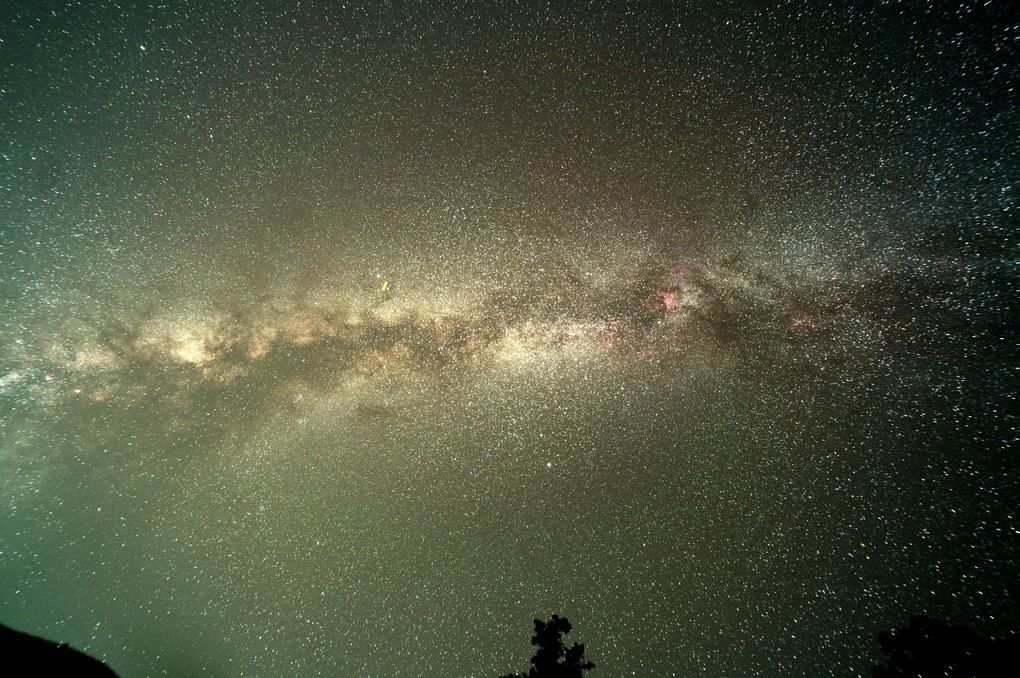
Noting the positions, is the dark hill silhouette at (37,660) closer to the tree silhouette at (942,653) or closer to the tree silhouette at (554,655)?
the tree silhouette at (554,655)

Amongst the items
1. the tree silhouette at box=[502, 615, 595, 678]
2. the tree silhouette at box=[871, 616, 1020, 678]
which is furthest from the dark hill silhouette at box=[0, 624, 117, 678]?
the tree silhouette at box=[871, 616, 1020, 678]

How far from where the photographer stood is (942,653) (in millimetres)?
7180

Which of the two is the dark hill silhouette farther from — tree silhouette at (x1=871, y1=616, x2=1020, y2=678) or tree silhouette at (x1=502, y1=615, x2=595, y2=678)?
tree silhouette at (x1=871, y1=616, x2=1020, y2=678)

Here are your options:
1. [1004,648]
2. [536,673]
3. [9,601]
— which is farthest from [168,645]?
[1004,648]

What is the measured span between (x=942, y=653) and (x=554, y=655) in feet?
25.1


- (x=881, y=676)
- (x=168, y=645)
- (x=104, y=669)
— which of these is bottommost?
(x=168, y=645)

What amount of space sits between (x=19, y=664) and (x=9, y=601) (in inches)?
4343

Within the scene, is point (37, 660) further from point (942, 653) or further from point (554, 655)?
point (942, 653)

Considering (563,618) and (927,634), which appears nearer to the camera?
(563,618)

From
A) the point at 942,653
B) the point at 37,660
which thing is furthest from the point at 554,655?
the point at 942,653

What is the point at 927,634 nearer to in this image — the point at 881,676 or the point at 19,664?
the point at 881,676

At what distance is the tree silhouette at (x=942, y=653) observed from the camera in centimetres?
686

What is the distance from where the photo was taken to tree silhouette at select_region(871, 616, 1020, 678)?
22.5 feet

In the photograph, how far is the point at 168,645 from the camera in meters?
85.4
